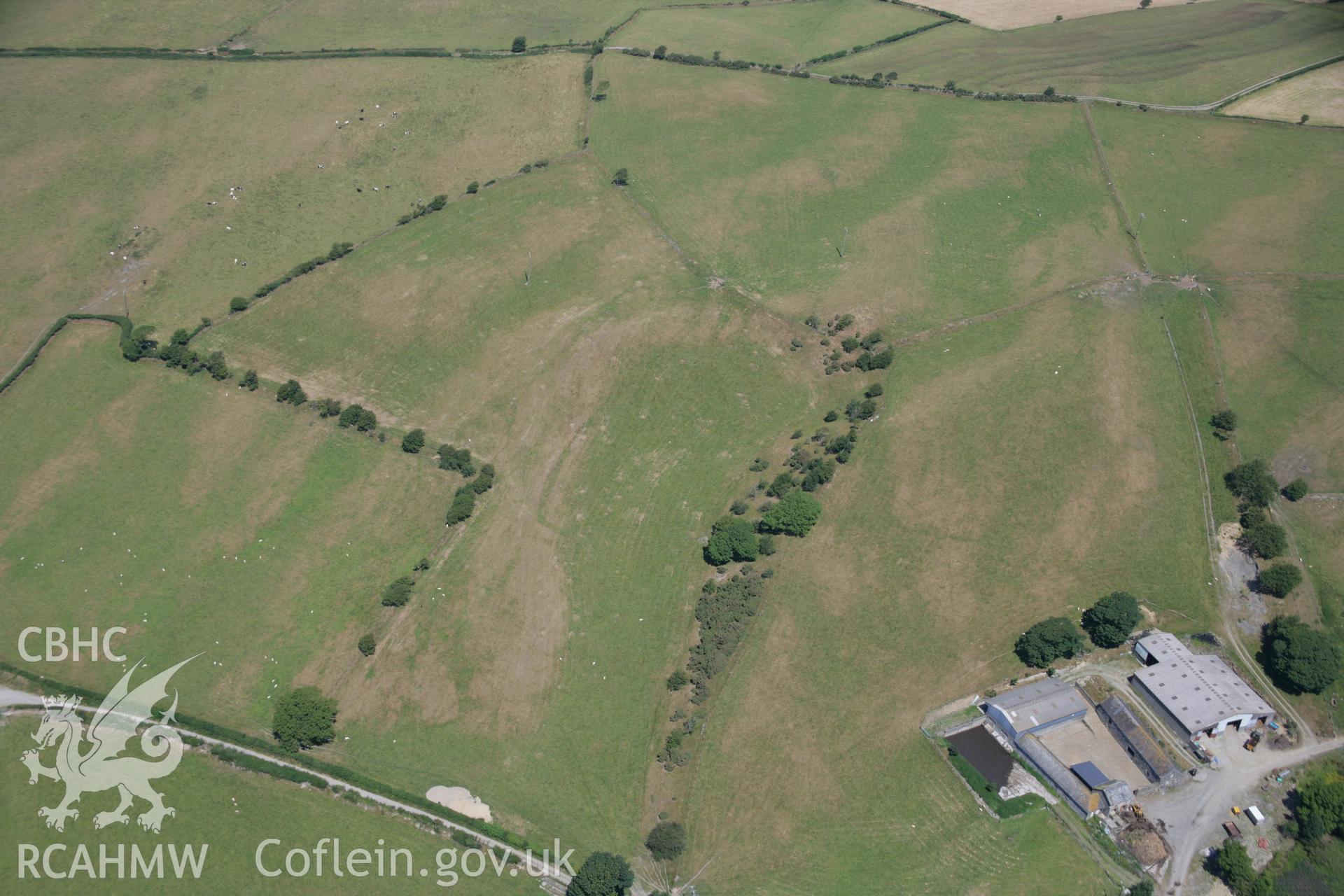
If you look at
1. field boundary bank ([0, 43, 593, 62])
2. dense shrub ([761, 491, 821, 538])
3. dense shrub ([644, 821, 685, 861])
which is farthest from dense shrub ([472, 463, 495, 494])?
field boundary bank ([0, 43, 593, 62])

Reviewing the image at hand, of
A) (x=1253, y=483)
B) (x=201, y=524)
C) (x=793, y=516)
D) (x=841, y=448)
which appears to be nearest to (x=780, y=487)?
(x=793, y=516)

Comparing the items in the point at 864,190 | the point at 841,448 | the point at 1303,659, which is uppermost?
the point at 864,190

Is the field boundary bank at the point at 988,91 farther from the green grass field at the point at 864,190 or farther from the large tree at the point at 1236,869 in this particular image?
the large tree at the point at 1236,869

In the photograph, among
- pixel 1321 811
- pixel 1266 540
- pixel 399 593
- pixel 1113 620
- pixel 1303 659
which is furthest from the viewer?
pixel 399 593

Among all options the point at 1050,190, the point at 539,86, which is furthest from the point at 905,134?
the point at 539,86

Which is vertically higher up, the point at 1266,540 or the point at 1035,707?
the point at 1266,540

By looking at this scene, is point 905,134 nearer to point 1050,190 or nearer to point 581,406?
point 1050,190

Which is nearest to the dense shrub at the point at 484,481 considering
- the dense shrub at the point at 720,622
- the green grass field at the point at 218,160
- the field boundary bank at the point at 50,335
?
the dense shrub at the point at 720,622

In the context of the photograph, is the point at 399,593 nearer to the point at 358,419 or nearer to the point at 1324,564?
the point at 358,419
